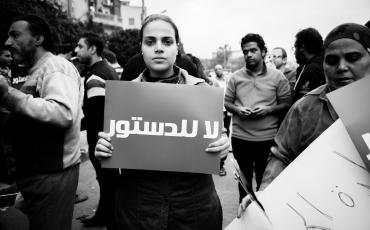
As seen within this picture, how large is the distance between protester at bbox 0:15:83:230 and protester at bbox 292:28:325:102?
2361 mm

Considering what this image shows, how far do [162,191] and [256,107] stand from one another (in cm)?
211

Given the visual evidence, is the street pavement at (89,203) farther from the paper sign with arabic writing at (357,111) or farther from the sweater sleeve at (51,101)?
the paper sign with arabic writing at (357,111)

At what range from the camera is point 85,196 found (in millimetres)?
4223

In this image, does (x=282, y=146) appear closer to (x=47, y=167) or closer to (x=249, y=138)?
(x=47, y=167)

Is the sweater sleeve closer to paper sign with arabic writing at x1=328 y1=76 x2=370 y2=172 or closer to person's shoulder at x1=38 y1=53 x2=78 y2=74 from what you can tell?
person's shoulder at x1=38 y1=53 x2=78 y2=74

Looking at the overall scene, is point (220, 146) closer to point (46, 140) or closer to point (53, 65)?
point (46, 140)

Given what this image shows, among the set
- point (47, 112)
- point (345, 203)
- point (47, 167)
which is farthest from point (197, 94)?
point (47, 167)

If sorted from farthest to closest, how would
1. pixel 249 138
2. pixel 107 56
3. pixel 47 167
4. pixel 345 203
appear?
pixel 107 56, pixel 249 138, pixel 47 167, pixel 345 203

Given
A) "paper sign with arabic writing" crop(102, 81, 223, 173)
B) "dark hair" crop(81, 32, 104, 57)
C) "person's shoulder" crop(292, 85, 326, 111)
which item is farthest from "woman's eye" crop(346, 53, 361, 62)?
"dark hair" crop(81, 32, 104, 57)

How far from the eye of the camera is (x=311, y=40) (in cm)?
321

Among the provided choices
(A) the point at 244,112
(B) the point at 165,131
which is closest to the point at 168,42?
(B) the point at 165,131

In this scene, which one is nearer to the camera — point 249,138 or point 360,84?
point 360,84

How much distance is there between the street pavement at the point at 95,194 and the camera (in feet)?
11.8

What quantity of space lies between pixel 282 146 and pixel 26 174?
5.44ft
